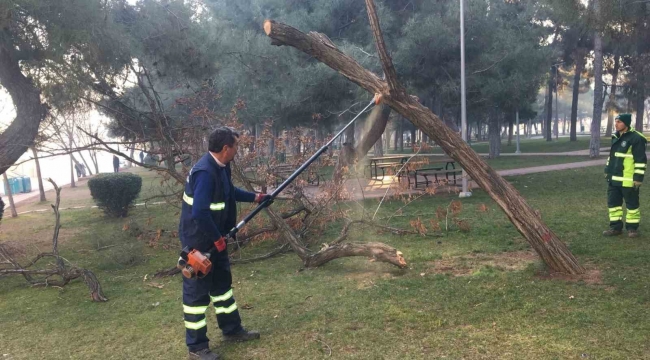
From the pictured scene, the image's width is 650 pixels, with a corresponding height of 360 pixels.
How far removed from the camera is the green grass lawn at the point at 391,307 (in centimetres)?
387

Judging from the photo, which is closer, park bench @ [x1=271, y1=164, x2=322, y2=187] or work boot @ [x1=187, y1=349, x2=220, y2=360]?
work boot @ [x1=187, y1=349, x2=220, y2=360]

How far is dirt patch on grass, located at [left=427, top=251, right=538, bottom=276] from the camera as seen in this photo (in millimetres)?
5812

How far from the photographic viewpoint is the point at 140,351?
4.19 metres

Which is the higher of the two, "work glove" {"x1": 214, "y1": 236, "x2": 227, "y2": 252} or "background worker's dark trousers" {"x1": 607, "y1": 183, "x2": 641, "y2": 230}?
"work glove" {"x1": 214, "y1": 236, "x2": 227, "y2": 252}

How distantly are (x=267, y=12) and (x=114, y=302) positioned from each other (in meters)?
12.5

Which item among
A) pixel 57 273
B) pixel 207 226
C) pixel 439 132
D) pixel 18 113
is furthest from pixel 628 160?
pixel 18 113

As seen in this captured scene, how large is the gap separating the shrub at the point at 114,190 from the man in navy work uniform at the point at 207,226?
9.65 meters

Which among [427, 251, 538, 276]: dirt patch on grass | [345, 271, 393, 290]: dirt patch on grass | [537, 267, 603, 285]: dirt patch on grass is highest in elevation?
[537, 267, 603, 285]: dirt patch on grass

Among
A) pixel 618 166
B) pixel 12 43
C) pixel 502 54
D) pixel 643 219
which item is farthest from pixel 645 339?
pixel 502 54

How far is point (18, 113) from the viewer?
8875mm

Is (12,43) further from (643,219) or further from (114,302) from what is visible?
(643,219)

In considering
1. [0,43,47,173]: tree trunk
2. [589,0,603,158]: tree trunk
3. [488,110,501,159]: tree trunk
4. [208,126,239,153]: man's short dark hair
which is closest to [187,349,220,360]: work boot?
[208,126,239,153]: man's short dark hair

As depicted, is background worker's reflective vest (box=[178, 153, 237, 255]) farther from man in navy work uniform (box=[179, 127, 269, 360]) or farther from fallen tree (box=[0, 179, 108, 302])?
fallen tree (box=[0, 179, 108, 302])

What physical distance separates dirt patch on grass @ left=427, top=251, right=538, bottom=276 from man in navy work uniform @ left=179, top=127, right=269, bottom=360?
9.09 ft
